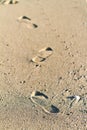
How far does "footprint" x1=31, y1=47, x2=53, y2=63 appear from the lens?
12.5ft

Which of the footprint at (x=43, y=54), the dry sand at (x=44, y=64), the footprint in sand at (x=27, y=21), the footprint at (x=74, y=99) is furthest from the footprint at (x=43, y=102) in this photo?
the footprint in sand at (x=27, y=21)

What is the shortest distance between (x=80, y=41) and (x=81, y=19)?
464 mm

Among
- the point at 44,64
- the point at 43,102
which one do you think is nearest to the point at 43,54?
the point at 44,64

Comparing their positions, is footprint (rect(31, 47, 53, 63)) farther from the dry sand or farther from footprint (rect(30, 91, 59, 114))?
footprint (rect(30, 91, 59, 114))

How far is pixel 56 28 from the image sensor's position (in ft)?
13.9

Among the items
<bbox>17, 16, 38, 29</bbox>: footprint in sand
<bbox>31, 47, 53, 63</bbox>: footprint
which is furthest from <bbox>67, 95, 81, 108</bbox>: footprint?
<bbox>17, 16, 38, 29</bbox>: footprint in sand

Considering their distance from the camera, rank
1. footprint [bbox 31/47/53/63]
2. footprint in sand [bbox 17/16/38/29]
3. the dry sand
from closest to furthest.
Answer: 1. the dry sand
2. footprint [bbox 31/47/53/63]
3. footprint in sand [bbox 17/16/38/29]

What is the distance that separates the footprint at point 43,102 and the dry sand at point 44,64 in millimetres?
39

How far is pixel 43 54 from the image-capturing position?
3867mm

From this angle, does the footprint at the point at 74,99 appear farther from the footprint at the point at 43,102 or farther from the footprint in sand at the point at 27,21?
the footprint in sand at the point at 27,21

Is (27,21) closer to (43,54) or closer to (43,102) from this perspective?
(43,54)

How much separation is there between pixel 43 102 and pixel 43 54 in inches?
27.3

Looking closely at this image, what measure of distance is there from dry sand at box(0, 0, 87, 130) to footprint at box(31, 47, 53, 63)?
0.04 m

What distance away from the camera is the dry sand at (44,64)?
317 cm
